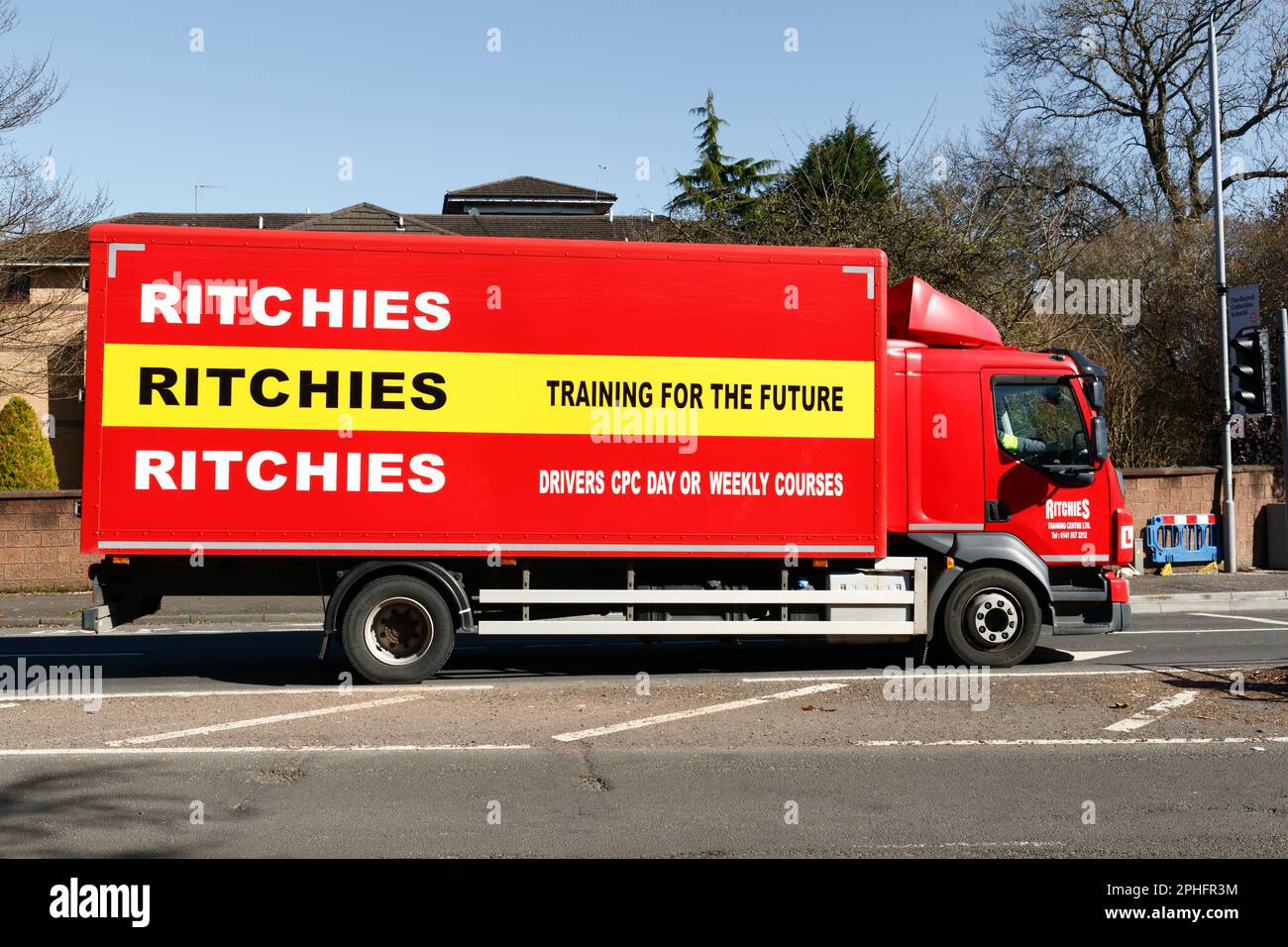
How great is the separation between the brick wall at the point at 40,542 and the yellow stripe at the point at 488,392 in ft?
33.5

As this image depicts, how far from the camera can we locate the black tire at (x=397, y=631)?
996cm

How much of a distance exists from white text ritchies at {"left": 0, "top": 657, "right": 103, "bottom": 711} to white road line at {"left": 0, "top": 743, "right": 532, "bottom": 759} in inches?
58.7

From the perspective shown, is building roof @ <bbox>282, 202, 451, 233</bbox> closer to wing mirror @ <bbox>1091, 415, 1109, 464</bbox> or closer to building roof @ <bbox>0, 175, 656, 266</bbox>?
building roof @ <bbox>0, 175, 656, 266</bbox>

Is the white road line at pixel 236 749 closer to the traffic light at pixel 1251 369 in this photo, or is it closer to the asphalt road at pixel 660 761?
the asphalt road at pixel 660 761

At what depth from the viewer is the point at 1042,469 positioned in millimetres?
10820

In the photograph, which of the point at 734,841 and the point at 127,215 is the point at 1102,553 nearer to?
the point at 734,841

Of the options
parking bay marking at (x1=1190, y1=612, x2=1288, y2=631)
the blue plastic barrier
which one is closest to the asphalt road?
parking bay marking at (x1=1190, y1=612, x2=1288, y2=631)

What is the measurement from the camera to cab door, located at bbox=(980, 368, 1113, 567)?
35.5 feet

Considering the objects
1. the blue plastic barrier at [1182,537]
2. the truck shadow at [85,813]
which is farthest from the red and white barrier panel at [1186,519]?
the truck shadow at [85,813]

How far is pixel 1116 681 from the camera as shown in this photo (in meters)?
10.1

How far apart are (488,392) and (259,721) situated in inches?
126
